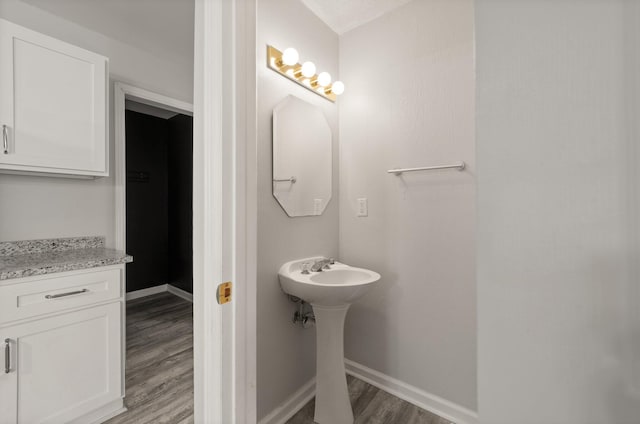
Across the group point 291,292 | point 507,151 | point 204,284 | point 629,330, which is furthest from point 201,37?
point 291,292

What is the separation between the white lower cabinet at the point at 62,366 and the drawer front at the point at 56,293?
0.04 metres

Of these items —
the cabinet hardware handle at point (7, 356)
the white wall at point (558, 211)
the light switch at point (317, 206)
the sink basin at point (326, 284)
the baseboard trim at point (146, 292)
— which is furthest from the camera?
the baseboard trim at point (146, 292)

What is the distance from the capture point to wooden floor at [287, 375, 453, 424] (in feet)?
5.12

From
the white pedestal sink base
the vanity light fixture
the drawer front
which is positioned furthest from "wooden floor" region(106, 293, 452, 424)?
the vanity light fixture

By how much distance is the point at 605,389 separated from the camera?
0.85ft

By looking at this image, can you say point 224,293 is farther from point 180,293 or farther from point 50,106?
point 180,293

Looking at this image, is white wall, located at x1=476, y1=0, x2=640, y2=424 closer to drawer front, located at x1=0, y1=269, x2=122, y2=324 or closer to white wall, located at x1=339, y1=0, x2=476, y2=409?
white wall, located at x1=339, y1=0, x2=476, y2=409

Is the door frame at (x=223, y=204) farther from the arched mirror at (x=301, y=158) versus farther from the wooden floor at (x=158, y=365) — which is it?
the wooden floor at (x=158, y=365)

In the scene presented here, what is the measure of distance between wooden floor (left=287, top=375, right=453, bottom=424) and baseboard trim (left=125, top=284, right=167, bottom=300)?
115 inches

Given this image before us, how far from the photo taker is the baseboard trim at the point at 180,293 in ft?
11.8

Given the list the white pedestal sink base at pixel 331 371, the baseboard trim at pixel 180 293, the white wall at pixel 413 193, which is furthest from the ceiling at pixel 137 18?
the baseboard trim at pixel 180 293

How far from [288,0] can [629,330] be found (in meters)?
1.99

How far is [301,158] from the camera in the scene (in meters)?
1.72

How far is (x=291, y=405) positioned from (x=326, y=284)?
790mm
